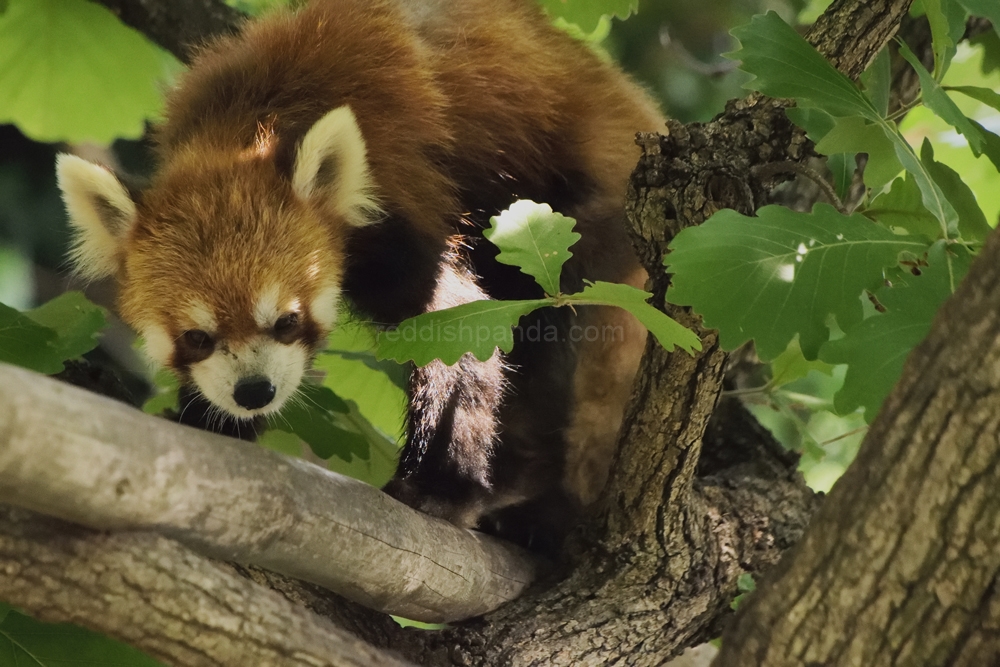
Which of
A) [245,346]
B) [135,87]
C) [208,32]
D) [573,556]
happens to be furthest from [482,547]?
[135,87]

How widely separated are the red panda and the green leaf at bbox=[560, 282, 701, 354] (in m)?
0.73

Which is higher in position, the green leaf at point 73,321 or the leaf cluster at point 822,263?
the leaf cluster at point 822,263

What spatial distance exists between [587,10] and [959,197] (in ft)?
4.37

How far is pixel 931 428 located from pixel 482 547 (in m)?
1.20

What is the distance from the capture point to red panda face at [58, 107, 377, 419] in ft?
6.59

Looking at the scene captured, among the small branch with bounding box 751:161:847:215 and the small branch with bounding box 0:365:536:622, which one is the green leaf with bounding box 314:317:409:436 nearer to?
the small branch with bounding box 0:365:536:622

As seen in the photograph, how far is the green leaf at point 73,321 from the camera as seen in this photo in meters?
1.75

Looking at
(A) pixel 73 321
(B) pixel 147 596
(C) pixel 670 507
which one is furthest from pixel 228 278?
(C) pixel 670 507

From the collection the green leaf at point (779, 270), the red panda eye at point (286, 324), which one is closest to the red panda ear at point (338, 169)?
the red panda eye at point (286, 324)

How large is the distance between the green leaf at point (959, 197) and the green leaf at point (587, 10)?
4.05 feet

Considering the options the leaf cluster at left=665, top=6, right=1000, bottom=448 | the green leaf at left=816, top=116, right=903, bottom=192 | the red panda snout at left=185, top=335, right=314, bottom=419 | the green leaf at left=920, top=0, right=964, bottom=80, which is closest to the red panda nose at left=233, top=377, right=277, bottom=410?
the red panda snout at left=185, top=335, right=314, bottom=419

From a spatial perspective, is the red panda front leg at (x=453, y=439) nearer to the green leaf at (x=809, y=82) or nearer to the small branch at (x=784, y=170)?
the small branch at (x=784, y=170)

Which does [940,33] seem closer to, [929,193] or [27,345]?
[929,193]

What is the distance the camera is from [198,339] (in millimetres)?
2055
